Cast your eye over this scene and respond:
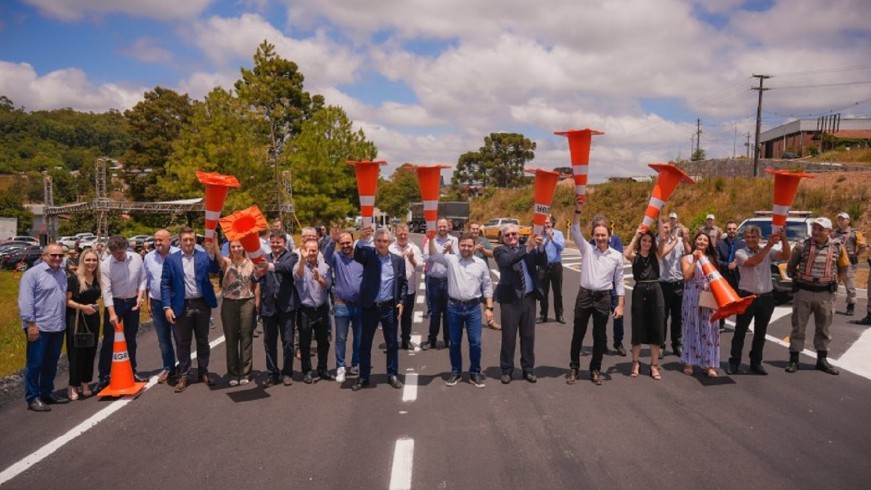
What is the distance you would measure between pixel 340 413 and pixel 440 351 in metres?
2.85

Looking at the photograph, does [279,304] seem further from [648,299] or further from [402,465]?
[648,299]

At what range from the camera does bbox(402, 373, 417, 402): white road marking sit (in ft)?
19.9

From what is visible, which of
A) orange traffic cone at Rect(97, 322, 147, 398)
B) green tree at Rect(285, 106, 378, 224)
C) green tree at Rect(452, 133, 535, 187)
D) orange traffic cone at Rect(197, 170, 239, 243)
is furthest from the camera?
green tree at Rect(452, 133, 535, 187)

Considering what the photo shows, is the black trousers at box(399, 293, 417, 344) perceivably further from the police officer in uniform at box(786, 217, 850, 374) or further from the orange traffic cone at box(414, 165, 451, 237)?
the police officer in uniform at box(786, 217, 850, 374)

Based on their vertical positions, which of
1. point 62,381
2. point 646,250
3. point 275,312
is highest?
point 646,250

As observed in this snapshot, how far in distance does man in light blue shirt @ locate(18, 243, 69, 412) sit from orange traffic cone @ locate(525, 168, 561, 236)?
5.11 metres

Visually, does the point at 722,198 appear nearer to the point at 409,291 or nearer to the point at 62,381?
the point at 409,291

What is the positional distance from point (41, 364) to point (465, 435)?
4559mm

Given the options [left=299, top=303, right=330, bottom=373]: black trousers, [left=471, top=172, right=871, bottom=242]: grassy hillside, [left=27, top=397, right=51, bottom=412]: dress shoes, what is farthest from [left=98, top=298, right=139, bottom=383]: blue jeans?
[left=471, top=172, right=871, bottom=242]: grassy hillside

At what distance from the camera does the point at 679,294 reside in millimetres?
7703

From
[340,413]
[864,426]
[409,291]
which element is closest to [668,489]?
[864,426]

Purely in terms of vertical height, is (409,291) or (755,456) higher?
(409,291)

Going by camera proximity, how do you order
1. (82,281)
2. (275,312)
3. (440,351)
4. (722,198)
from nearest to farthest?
(82,281) → (275,312) → (440,351) → (722,198)

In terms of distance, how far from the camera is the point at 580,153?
5.84 meters
